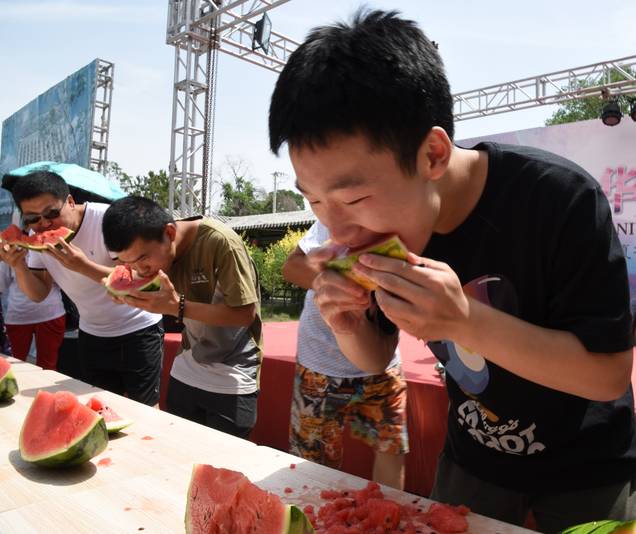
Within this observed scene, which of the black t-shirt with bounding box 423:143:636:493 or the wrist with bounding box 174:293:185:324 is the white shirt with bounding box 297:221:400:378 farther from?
the black t-shirt with bounding box 423:143:636:493

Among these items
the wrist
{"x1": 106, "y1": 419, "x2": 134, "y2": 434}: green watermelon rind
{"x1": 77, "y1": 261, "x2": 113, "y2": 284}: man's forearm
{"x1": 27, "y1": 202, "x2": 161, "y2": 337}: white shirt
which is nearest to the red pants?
{"x1": 27, "y1": 202, "x2": 161, "y2": 337}: white shirt

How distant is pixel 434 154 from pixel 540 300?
0.49m

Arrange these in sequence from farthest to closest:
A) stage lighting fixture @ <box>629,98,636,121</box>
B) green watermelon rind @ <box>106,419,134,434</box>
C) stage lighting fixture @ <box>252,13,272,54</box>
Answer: stage lighting fixture @ <box>252,13,272,54</box> < stage lighting fixture @ <box>629,98,636,121</box> < green watermelon rind @ <box>106,419,134,434</box>

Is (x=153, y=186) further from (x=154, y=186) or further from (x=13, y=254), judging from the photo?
(x=13, y=254)

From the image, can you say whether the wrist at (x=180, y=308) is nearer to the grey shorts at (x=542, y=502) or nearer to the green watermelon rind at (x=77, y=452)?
the green watermelon rind at (x=77, y=452)

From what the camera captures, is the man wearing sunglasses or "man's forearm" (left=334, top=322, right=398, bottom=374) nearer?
"man's forearm" (left=334, top=322, right=398, bottom=374)

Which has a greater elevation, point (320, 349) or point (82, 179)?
point (82, 179)

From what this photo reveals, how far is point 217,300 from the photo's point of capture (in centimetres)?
309

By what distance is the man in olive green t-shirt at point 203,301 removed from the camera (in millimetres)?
2896

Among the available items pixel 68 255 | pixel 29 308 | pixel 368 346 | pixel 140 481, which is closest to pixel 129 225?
pixel 68 255

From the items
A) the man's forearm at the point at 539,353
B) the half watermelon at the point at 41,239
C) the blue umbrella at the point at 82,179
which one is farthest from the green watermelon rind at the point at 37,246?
the man's forearm at the point at 539,353

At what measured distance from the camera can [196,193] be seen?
14.4 m

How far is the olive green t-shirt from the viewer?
3021mm

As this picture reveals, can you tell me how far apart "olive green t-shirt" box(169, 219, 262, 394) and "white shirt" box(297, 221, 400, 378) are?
306 mm
